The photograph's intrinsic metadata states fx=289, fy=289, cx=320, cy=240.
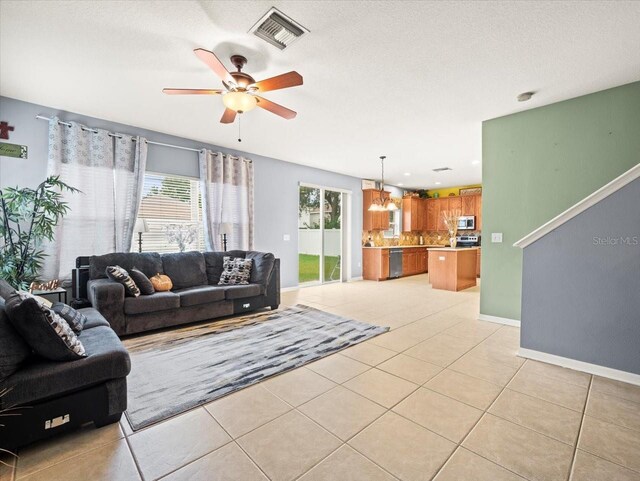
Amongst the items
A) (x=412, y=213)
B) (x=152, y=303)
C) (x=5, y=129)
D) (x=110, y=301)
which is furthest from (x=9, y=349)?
(x=412, y=213)

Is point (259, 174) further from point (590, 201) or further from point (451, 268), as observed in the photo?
point (590, 201)

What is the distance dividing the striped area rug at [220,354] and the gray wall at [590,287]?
1.65 metres

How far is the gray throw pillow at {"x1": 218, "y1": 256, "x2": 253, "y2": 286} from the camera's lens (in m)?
4.39

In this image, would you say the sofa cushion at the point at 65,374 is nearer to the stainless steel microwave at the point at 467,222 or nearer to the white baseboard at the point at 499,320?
the white baseboard at the point at 499,320

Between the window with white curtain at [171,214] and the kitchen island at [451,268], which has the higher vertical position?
the window with white curtain at [171,214]

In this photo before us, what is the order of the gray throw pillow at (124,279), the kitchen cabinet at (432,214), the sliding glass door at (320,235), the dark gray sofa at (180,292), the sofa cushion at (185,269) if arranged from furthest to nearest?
the kitchen cabinet at (432,214), the sliding glass door at (320,235), the sofa cushion at (185,269), the gray throw pillow at (124,279), the dark gray sofa at (180,292)

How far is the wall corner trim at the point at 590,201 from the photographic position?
7.50ft

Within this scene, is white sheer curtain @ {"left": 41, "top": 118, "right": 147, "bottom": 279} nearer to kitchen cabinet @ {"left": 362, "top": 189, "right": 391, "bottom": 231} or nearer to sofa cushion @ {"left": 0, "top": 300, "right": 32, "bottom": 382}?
sofa cushion @ {"left": 0, "top": 300, "right": 32, "bottom": 382}

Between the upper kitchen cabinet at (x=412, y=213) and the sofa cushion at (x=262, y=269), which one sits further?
the upper kitchen cabinet at (x=412, y=213)

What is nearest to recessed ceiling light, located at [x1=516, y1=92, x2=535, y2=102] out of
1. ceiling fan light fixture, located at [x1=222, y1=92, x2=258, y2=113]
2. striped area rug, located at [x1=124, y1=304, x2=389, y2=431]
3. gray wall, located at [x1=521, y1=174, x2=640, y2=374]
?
gray wall, located at [x1=521, y1=174, x2=640, y2=374]

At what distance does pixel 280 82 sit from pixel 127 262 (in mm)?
3098

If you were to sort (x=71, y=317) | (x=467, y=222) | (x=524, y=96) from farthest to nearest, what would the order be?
(x=467, y=222) < (x=524, y=96) < (x=71, y=317)

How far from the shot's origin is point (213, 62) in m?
2.22

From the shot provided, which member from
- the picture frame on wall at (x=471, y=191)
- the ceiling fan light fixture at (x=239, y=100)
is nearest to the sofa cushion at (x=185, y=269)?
the ceiling fan light fixture at (x=239, y=100)
